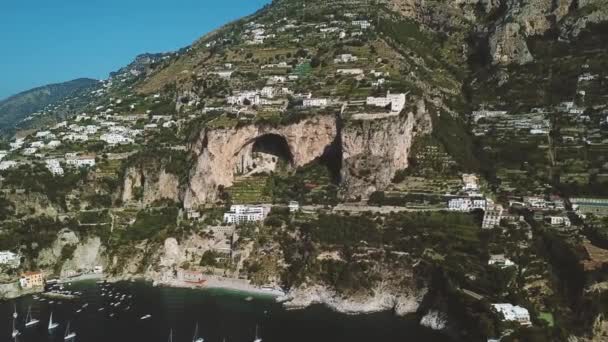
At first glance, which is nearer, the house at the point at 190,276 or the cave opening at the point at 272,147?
the house at the point at 190,276

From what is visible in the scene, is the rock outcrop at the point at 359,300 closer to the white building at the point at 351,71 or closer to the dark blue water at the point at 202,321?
the dark blue water at the point at 202,321

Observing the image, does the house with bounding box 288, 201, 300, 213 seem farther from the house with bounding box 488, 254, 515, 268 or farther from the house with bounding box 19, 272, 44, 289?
the house with bounding box 19, 272, 44, 289

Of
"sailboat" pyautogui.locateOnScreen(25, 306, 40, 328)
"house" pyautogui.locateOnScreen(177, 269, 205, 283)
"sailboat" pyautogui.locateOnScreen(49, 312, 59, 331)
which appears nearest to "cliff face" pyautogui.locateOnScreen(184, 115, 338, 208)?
"house" pyautogui.locateOnScreen(177, 269, 205, 283)

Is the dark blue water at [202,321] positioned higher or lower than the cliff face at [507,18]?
lower

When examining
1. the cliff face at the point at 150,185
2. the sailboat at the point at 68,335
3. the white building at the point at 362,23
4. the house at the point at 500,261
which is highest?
the white building at the point at 362,23

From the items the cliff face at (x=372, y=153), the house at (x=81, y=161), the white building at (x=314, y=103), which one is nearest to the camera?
the cliff face at (x=372, y=153)

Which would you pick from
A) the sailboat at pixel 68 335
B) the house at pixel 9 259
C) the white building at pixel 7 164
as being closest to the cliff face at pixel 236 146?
the house at pixel 9 259
